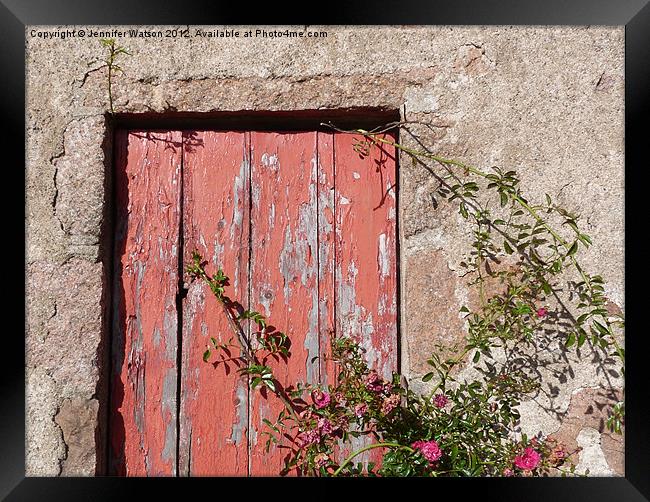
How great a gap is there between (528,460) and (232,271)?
1.23 metres

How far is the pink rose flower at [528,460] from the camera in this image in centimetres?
183

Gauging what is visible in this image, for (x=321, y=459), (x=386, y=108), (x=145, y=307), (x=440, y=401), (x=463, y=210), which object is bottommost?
(x=321, y=459)

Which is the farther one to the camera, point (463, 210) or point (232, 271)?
point (232, 271)

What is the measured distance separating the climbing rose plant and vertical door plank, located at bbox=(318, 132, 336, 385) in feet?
0.14

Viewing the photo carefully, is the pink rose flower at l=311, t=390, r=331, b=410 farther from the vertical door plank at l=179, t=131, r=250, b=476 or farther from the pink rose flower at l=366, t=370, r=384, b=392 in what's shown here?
the vertical door plank at l=179, t=131, r=250, b=476

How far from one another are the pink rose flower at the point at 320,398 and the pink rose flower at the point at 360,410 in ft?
0.38

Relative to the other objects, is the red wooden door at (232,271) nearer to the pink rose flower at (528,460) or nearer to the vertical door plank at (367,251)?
the vertical door plank at (367,251)

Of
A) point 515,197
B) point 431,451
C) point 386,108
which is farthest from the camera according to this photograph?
point 386,108

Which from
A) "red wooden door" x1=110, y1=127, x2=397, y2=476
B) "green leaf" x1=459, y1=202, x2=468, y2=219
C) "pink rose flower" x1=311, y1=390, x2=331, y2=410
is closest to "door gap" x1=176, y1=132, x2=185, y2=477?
"red wooden door" x1=110, y1=127, x2=397, y2=476

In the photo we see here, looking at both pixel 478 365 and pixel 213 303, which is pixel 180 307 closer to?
pixel 213 303

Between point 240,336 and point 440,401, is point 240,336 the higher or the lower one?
the higher one

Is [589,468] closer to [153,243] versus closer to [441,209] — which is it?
[441,209]

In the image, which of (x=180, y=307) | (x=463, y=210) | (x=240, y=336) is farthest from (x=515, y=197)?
(x=180, y=307)

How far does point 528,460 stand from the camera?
1842 millimetres
